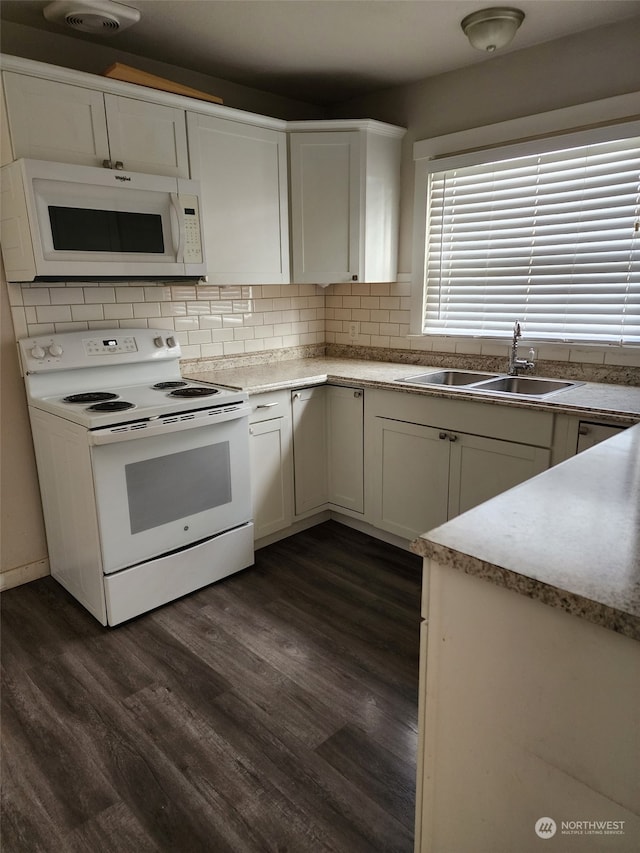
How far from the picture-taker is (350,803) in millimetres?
1551

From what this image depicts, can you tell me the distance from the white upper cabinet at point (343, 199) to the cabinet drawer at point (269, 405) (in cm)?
80

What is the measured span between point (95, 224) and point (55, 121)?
0.40m

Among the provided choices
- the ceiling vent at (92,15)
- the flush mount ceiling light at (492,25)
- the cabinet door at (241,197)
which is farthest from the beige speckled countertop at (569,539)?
the ceiling vent at (92,15)

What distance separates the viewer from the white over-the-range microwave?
2.19 meters

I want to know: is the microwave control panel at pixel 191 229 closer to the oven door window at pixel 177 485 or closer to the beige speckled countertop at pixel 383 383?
the beige speckled countertop at pixel 383 383

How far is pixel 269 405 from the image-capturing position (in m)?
2.86

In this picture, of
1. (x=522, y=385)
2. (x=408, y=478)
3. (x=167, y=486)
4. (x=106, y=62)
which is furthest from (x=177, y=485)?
(x=106, y=62)

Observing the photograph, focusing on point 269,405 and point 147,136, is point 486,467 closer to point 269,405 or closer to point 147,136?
point 269,405

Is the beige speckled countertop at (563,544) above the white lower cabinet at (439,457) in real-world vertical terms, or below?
above

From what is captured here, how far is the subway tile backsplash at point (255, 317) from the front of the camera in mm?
2602

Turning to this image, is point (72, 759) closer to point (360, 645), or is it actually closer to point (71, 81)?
point (360, 645)

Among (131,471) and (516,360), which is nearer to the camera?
(131,471)

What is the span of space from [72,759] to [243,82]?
10.7 ft

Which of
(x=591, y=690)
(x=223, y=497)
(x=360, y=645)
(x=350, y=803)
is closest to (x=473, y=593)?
(x=591, y=690)
